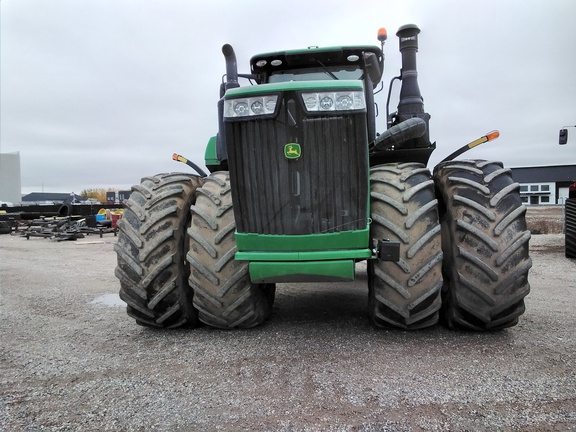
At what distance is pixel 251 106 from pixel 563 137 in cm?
1178

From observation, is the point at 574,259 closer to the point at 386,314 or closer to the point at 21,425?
the point at 386,314

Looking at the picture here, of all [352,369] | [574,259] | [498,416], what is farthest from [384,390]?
[574,259]

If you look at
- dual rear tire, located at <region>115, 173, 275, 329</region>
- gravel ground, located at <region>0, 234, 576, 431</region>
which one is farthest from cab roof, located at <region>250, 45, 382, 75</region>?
gravel ground, located at <region>0, 234, 576, 431</region>

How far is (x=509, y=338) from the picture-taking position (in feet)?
11.3

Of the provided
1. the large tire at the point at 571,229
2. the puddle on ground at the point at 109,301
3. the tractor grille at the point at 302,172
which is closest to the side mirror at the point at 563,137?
the large tire at the point at 571,229

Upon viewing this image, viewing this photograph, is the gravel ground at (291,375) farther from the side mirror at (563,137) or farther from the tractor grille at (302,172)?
the side mirror at (563,137)

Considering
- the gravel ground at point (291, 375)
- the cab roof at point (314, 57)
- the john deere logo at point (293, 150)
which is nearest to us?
the gravel ground at point (291, 375)

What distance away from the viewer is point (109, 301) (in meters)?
5.53

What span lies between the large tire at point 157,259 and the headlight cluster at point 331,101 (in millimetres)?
1513

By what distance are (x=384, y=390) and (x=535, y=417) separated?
0.77m

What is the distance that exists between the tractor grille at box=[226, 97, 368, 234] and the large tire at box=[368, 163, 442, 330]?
8.1 inches

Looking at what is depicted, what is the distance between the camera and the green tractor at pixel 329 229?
124 inches

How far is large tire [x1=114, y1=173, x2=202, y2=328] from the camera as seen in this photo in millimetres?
3678

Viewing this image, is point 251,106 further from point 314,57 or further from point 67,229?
point 67,229
